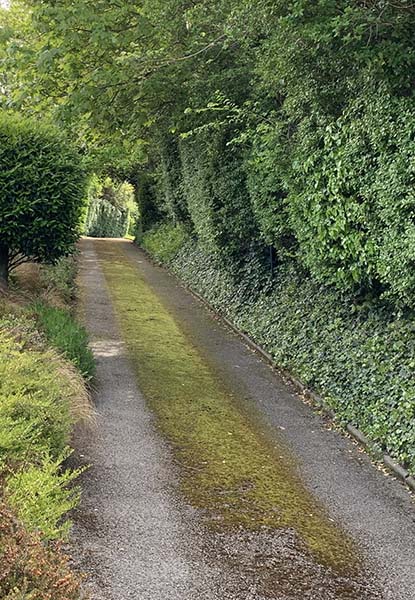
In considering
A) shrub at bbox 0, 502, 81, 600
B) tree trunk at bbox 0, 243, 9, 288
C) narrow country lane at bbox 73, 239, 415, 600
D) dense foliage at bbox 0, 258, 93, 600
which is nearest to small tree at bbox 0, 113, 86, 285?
tree trunk at bbox 0, 243, 9, 288

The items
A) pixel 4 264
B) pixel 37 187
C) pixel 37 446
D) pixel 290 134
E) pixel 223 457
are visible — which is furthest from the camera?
pixel 4 264

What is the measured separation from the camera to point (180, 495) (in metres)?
5.41

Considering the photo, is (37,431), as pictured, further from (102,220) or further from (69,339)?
(102,220)

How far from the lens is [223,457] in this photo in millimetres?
6410

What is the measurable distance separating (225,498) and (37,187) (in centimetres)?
579

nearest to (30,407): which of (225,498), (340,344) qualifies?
(225,498)

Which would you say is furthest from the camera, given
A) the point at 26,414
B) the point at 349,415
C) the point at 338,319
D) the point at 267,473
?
the point at 338,319

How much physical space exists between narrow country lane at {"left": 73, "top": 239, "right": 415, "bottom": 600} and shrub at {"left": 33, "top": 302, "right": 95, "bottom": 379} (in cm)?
44

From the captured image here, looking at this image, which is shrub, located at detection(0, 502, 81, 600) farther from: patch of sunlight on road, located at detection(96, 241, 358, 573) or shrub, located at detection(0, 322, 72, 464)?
patch of sunlight on road, located at detection(96, 241, 358, 573)

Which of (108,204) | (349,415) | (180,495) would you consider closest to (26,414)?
(180,495)

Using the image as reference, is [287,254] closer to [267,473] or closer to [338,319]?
[338,319]

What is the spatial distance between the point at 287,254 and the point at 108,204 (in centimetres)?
3189

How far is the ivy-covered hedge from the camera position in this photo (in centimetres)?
668

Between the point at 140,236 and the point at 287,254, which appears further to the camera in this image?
the point at 140,236
